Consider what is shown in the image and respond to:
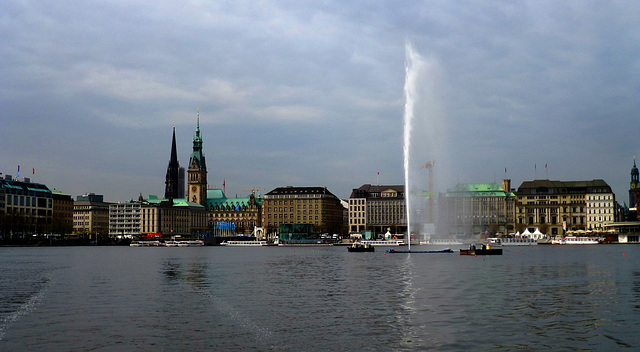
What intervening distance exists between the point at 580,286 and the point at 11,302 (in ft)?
123

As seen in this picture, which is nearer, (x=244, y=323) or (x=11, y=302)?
(x=244, y=323)

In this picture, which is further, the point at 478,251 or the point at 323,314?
the point at 478,251

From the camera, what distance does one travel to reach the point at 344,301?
40.5 meters

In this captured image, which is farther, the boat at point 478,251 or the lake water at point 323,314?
the boat at point 478,251

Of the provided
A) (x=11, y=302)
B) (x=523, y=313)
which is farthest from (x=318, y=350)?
(x=11, y=302)

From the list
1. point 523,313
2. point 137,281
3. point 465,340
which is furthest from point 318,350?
A: point 137,281

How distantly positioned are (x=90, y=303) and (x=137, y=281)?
57.3ft

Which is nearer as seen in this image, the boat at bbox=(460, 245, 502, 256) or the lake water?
the lake water

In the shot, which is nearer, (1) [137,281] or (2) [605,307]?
(2) [605,307]

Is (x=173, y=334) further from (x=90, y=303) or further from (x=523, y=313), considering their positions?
(x=523, y=313)

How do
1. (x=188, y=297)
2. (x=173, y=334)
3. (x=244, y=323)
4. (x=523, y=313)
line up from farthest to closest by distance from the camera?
1. (x=188, y=297)
2. (x=523, y=313)
3. (x=244, y=323)
4. (x=173, y=334)

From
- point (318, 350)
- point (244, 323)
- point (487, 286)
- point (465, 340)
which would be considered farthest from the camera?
point (487, 286)

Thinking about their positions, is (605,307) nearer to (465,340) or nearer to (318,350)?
(465,340)

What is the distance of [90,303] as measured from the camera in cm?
4028
